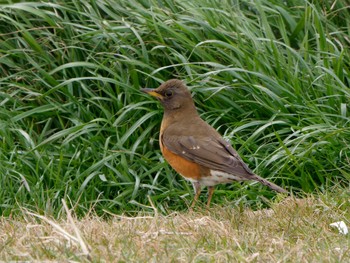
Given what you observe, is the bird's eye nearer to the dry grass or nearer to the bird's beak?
the bird's beak

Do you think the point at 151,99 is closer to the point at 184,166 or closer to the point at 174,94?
the point at 174,94

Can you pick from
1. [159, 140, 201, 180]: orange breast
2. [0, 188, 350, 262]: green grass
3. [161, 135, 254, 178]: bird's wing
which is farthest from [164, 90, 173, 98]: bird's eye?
[0, 188, 350, 262]: green grass

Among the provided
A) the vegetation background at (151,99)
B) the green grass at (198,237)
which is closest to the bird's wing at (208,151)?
the vegetation background at (151,99)

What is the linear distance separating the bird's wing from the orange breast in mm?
28

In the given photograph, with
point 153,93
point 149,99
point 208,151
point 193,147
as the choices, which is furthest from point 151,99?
point 208,151

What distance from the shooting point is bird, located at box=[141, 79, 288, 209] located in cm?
606

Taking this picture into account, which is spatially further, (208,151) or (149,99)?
(149,99)

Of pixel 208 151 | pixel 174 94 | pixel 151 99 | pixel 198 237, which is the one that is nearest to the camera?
pixel 198 237

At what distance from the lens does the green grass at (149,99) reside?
671 centimetres

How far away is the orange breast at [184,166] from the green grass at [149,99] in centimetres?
30

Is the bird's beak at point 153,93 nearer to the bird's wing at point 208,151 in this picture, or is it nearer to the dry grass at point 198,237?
the bird's wing at point 208,151

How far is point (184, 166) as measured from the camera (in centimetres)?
627

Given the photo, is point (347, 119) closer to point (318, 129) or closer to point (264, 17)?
point (318, 129)

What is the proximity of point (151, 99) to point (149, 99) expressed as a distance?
0.03 m
